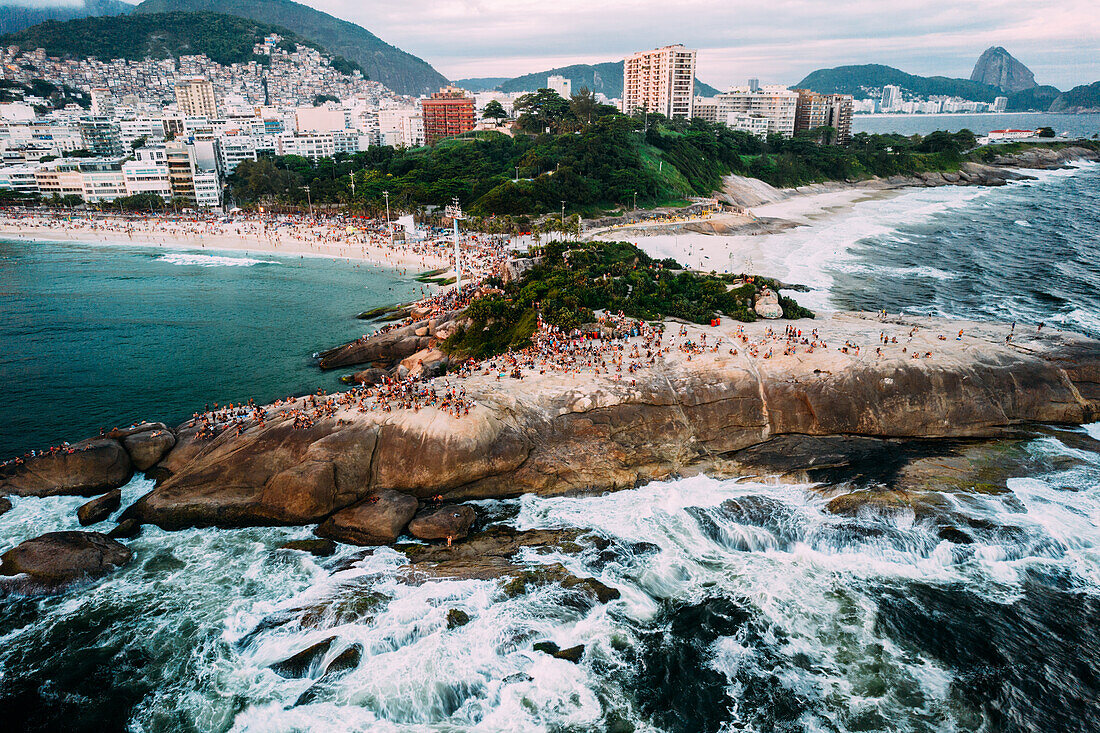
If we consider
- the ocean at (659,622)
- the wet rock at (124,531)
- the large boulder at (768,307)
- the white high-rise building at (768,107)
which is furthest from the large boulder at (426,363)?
the white high-rise building at (768,107)

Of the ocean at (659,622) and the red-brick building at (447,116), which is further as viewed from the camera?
the red-brick building at (447,116)

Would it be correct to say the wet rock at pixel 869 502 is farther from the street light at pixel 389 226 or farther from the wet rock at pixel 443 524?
the street light at pixel 389 226

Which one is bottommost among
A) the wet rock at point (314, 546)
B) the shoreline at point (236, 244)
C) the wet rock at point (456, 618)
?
the wet rock at point (456, 618)

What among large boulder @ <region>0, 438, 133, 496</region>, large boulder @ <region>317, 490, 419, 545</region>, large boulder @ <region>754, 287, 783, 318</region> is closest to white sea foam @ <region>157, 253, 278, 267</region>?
large boulder @ <region>0, 438, 133, 496</region>

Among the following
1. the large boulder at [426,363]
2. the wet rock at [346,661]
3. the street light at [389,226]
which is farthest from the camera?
the street light at [389,226]

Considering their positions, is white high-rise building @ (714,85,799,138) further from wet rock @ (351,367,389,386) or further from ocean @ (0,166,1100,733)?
ocean @ (0,166,1100,733)

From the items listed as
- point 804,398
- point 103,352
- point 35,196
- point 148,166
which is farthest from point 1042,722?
point 35,196

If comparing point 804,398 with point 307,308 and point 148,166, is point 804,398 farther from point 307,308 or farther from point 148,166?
point 148,166
